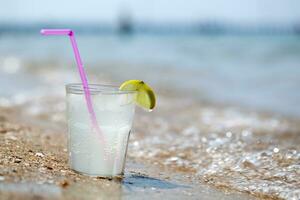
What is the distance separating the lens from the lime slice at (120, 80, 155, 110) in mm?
2533

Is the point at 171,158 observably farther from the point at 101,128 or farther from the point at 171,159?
the point at 101,128

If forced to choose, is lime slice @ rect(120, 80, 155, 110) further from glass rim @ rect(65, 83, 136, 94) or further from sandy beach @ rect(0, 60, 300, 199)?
sandy beach @ rect(0, 60, 300, 199)

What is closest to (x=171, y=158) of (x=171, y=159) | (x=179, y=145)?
(x=171, y=159)

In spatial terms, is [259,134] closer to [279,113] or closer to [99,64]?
[279,113]

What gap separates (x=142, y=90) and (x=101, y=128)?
11.5 inches

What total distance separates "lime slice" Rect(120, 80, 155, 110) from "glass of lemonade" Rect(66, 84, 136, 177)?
40mm

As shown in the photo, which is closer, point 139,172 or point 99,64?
point 139,172

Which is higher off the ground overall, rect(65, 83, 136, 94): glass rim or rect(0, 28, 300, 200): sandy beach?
rect(65, 83, 136, 94): glass rim

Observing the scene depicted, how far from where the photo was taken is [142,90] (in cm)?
255

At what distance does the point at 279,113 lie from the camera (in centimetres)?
621

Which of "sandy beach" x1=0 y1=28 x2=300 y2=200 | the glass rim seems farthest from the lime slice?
"sandy beach" x1=0 y1=28 x2=300 y2=200

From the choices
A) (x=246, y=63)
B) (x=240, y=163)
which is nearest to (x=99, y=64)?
(x=246, y=63)

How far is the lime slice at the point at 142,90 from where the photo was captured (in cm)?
253

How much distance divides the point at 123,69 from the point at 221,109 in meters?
5.78
